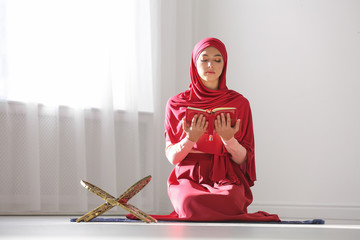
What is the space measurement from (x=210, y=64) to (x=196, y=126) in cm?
46

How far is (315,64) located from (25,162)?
2274mm

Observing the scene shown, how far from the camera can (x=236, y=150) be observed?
2.82 metres

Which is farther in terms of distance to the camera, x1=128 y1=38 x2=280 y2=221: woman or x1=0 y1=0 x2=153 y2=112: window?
x1=0 y1=0 x2=153 y2=112: window

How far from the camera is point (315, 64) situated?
175 inches

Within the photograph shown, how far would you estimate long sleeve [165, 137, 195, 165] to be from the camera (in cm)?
274

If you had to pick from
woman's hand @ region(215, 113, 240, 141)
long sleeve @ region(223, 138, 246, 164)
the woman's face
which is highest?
the woman's face

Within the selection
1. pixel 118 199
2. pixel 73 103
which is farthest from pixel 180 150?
pixel 73 103

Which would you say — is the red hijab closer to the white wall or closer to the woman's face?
the woman's face

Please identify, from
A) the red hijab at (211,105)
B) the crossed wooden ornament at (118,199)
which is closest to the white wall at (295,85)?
the red hijab at (211,105)

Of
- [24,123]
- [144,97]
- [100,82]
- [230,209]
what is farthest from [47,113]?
[230,209]

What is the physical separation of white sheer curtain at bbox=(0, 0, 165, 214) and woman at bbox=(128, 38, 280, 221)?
3.13ft

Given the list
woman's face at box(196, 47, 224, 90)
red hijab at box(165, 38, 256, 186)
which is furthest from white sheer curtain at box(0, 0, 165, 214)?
woman's face at box(196, 47, 224, 90)

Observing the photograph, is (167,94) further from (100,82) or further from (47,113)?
(47,113)

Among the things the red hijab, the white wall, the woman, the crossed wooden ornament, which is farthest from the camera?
the white wall
